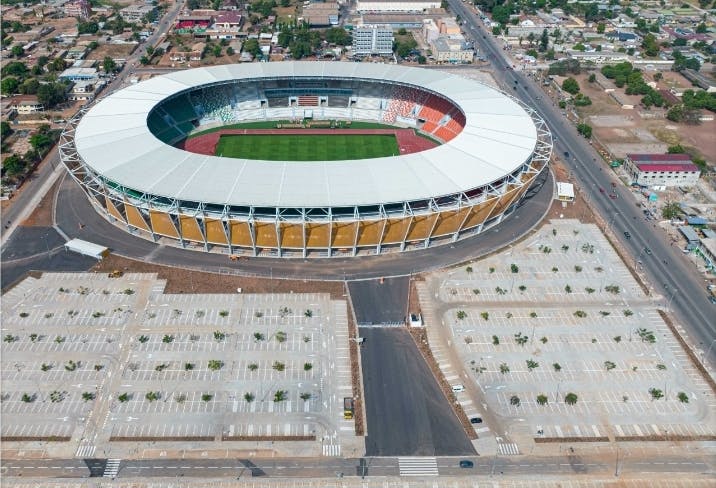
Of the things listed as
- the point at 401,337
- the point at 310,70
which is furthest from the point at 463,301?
the point at 310,70

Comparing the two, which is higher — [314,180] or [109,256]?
[314,180]

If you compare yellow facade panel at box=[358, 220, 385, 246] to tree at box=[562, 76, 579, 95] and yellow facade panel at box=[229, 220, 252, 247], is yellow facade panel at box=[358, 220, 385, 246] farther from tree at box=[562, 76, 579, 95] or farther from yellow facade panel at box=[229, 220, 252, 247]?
tree at box=[562, 76, 579, 95]

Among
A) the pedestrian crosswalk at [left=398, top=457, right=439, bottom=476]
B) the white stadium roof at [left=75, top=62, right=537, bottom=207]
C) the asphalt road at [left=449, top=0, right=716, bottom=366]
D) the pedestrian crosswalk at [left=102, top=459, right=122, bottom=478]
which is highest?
the white stadium roof at [left=75, top=62, right=537, bottom=207]

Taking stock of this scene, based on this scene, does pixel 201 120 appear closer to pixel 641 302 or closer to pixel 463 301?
pixel 463 301

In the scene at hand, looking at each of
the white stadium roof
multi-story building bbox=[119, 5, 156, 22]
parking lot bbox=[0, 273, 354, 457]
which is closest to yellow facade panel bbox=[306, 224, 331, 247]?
the white stadium roof

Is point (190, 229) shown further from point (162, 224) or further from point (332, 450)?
point (332, 450)

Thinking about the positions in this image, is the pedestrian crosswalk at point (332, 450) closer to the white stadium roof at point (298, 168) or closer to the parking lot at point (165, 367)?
the parking lot at point (165, 367)
